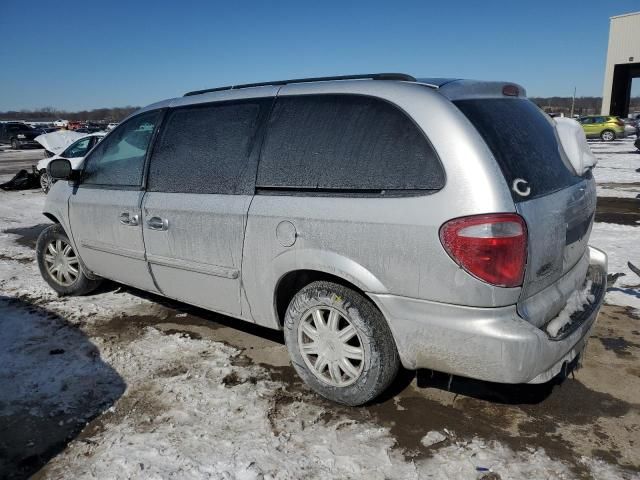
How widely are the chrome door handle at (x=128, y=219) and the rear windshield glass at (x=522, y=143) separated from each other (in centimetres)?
246

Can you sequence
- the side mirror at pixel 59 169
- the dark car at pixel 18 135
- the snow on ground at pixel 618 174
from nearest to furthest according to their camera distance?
the side mirror at pixel 59 169, the snow on ground at pixel 618 174, the dark car at pixel 18 135

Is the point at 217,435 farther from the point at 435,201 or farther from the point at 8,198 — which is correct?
the point at 8,198

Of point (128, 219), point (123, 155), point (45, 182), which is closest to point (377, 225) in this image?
point (128, 219)

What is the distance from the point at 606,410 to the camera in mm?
2867

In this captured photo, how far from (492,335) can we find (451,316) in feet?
0.66

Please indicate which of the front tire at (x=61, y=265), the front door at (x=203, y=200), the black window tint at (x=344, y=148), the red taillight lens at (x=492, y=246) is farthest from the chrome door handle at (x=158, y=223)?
the red taillight lens at (x=492, y=246)

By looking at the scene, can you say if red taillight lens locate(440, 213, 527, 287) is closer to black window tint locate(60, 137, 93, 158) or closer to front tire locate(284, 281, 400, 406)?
front tire locate(284, 281, 400, 406)

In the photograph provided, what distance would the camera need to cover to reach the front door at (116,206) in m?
3.85

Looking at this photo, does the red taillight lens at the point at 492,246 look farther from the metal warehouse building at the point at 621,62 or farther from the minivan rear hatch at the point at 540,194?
the metal warehouse building at the point at 621,62

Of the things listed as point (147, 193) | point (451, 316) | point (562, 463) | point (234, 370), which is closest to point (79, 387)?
point (234, 370)

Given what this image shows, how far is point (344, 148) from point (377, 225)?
0.50m

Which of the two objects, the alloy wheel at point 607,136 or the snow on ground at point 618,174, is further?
the alloy wheel at point 607,136

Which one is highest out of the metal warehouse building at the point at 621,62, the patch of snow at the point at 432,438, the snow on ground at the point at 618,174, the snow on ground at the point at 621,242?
the metal warehouse building at the point at 621,62

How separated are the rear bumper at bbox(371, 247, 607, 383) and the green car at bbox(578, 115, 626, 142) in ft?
108
